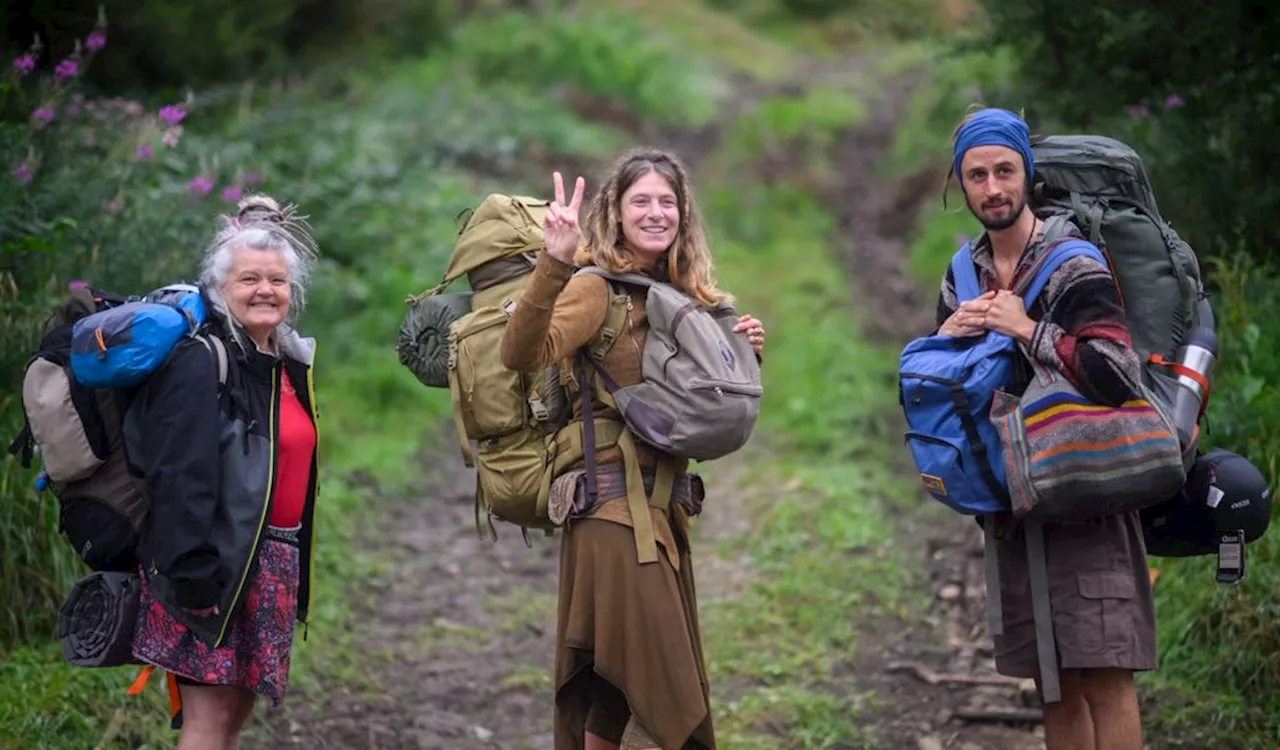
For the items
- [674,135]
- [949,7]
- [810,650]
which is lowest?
[810,650]

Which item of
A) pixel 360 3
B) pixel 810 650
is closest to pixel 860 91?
pixel 360 3

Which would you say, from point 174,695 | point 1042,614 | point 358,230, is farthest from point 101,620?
point 358,230

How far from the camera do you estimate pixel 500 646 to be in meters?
6.85

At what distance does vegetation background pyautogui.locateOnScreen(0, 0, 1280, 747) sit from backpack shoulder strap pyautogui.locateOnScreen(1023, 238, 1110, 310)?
214 centimetres

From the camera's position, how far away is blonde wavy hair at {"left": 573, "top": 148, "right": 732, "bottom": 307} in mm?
4309

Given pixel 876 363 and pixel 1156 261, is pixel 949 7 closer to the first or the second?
pixel 876 363

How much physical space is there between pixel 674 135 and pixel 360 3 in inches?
185

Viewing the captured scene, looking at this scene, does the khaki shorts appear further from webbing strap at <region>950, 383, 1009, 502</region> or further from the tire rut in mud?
the tire rut in mud

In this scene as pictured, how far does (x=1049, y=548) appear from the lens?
4.16 meters

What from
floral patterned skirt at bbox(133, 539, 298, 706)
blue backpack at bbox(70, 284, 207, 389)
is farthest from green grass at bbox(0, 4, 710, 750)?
blue backpack at bbox(70, 284, 207, 389)

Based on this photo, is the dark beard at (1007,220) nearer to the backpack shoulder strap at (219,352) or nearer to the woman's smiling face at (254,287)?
the woman's smiling face at (254,287)

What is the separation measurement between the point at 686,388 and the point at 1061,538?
3.82 ft

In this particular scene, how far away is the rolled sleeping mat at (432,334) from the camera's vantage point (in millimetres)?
4578

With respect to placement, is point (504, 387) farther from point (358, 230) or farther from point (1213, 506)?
point (358, 230)
